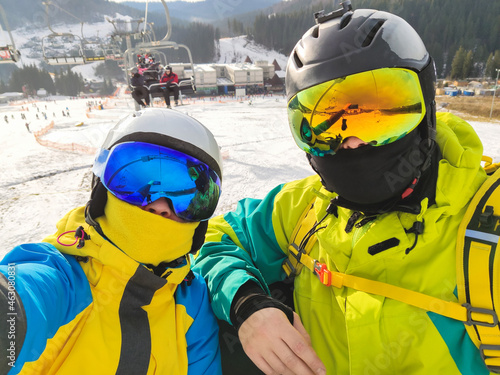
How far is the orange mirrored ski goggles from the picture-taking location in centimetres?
131

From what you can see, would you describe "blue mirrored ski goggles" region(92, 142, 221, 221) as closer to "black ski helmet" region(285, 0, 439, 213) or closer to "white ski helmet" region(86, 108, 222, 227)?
"white ski helmet" region(86, 108, 222, 227)

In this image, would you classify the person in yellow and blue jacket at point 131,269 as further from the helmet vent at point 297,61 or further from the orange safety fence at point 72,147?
the orange safety fence at point 72,147

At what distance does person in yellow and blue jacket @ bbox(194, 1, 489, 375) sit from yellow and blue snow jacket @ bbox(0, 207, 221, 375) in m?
0.21

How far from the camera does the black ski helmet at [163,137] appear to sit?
1.57 m

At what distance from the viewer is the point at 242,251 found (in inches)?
70.7

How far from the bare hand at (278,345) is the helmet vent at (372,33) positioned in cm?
127

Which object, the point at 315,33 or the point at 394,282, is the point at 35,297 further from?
the point at 315,33

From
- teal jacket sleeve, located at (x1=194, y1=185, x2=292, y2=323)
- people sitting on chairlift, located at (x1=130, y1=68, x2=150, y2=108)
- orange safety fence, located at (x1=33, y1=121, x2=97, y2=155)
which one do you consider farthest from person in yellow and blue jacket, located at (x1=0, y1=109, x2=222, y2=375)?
people sitting on chairlift, located at (x1=130, y1=68, x2=150, y2=108)

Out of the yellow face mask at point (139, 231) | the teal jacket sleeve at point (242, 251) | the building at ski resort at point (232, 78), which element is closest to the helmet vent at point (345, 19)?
the teal jacket sleeve at point (242, 251)

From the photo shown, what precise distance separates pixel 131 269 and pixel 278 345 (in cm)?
75

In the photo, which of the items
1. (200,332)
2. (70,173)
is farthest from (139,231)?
(70,173)

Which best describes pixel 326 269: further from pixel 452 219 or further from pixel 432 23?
pixel 432 23

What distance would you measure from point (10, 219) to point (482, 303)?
5838 millimetres

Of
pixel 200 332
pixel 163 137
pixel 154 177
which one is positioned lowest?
pixel 200 332
